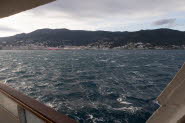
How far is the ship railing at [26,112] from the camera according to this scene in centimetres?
173

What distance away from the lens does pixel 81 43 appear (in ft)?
519

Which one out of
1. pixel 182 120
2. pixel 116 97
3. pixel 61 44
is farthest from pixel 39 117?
pixel 61 44

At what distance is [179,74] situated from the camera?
0.67 meters

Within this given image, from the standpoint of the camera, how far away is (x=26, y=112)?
2.26 metres

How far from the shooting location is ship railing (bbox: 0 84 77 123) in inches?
68.2

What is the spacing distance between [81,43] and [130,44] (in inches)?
1668

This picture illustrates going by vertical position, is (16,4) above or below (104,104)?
above

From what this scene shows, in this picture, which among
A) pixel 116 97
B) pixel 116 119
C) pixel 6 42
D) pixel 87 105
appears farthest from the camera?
pixel 6 42

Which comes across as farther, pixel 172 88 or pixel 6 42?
pixel 6 42

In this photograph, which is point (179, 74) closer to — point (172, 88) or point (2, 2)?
point (172, 88)

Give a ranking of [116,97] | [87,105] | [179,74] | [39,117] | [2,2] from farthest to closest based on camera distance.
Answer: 1. [116,97]
2. [87,105]
3. [2,2]
4. [39,117]
5. [179,74]

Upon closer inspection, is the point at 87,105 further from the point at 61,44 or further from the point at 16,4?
the point at 61,44

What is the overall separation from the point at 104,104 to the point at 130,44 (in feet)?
466

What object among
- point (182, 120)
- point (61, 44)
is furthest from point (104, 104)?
point (61, 44)
